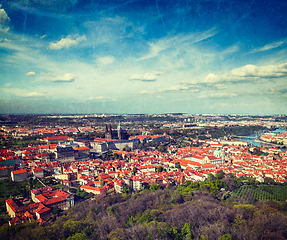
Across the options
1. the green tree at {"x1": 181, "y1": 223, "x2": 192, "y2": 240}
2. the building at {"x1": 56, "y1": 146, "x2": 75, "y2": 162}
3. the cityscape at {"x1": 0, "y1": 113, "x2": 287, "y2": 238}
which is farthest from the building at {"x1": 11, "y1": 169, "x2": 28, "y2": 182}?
the green tree at {"x1": 181, "y1": 223, "x2": 192, "y2": 240}

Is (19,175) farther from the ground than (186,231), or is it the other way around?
(186,231)

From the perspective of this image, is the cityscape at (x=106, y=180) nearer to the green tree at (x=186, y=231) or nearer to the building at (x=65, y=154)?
the building at (x=65, y=154)

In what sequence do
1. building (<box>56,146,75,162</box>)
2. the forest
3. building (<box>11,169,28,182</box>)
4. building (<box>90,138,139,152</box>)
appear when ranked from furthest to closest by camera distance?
building (<box>90,138,139,152</box>)
building (<box>56,146,75,162</box>)
building (<box>11,169,28,182</box>)
the forest

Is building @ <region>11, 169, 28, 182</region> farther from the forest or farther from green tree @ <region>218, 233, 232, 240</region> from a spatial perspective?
green tree @ <region>218, 233, 232, 240</region>

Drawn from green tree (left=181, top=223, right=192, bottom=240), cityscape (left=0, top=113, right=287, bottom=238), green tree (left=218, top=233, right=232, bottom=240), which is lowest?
cityscape (left=0, top=113, right=287, bottom=238)

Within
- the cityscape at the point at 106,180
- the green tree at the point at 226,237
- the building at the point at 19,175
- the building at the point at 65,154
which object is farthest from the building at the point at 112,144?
the green tree at the point at 226,237

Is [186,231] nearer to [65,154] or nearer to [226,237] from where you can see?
[226,237]

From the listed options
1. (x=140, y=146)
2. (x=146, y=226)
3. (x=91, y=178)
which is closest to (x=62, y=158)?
(x=91, y=178)

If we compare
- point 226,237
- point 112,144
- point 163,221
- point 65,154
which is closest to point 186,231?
point 163,221
